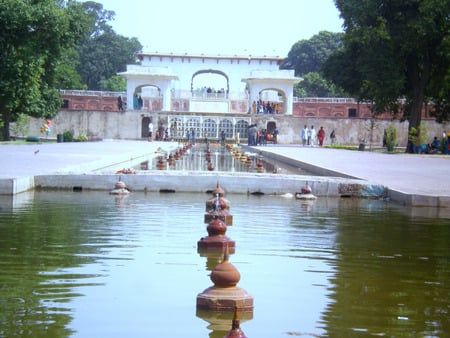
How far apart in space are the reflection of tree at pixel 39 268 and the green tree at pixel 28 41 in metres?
23.2

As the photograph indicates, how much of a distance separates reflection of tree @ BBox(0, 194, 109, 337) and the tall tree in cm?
2533

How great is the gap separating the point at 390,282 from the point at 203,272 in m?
1.27

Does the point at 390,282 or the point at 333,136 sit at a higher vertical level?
the point at 333,136

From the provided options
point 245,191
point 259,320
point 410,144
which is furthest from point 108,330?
point 410,144

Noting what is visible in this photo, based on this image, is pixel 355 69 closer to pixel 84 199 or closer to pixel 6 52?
pixel 6 52

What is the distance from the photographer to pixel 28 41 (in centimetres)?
3198

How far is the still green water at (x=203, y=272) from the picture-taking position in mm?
A: 4152

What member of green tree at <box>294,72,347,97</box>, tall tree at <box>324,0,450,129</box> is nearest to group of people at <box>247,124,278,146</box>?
tall tree at <box>324,0,450,129</box>

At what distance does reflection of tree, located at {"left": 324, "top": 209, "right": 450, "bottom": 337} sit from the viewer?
13.9 feet

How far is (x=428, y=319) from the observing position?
438 cm

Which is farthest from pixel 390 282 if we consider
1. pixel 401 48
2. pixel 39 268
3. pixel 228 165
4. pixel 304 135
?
pixel 304 135

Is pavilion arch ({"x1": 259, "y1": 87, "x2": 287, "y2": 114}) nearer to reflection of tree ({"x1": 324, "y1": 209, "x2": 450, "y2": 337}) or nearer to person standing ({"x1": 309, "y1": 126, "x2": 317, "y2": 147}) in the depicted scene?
person standing ({"x1": 309, "y1": 126, "x2": 317, "y2": 147})

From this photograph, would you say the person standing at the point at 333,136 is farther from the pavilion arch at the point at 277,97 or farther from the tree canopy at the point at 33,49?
the tree canopy at the point at 33,49

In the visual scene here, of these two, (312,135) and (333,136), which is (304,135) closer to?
(312,135)
